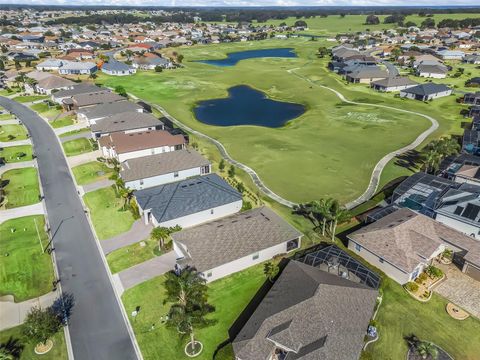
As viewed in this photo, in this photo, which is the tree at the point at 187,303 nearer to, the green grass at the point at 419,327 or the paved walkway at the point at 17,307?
the paved walkway at the point at 17,307

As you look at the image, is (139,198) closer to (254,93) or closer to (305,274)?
(305,274)

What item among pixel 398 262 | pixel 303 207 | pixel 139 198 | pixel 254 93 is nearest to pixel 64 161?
pixel 139 198

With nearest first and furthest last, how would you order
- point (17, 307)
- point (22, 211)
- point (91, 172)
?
point (17, 307)
point (22, 211)
point (91, 172)

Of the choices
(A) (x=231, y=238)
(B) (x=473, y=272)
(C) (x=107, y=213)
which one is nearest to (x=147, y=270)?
(A) (x=231, y=238)

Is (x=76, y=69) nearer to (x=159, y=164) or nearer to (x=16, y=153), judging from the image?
(x=16, y=153)

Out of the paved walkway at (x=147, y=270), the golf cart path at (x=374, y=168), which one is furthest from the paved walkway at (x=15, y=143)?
the paved walkway at (x=147, y=270)

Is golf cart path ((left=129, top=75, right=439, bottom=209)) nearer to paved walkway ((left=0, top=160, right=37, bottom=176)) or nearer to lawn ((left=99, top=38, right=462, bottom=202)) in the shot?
lawn ((left=99, top=38, right=462, bottom=202))

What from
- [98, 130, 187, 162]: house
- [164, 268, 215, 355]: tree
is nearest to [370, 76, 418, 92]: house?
[98, 130, 187, 162]: house
